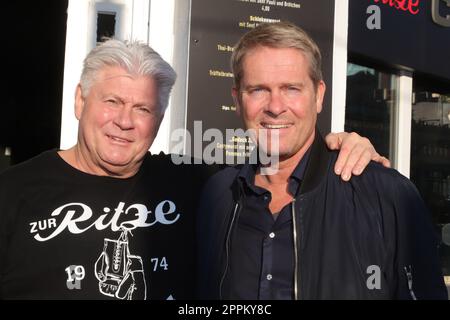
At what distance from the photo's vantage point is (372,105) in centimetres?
521

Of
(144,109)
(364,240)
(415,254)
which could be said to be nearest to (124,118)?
(144,109)

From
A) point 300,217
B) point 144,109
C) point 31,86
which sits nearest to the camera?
point 300,217

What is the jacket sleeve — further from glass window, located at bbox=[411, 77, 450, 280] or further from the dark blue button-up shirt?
glass window, located at bbox=[411, 77, 450, 280]

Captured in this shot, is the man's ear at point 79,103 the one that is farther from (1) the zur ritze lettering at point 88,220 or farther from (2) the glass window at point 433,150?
(2) the glass window at point 433,150

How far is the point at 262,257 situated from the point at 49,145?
4.74 m

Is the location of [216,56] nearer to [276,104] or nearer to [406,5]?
[276,104]

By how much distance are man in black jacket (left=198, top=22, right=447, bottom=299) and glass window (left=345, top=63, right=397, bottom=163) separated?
2.97 m

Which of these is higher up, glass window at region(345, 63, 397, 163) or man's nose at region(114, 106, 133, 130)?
glass window at region(345, 63, 397, 163)

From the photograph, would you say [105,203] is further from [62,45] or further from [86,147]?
[62,45]

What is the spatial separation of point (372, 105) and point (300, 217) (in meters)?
3.55

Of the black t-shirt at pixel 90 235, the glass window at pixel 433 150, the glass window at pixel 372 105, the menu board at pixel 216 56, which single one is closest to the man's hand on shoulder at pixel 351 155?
the black t-shirt at pixel 90 235

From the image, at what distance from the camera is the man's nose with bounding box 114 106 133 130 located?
2.28 meters

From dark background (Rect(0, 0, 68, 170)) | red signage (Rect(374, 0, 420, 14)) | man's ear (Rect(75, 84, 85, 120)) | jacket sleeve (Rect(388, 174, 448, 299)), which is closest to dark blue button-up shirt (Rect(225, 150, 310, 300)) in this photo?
jacket sleeve (Rect(388, 174, 448, 299))

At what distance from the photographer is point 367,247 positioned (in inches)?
72.7
